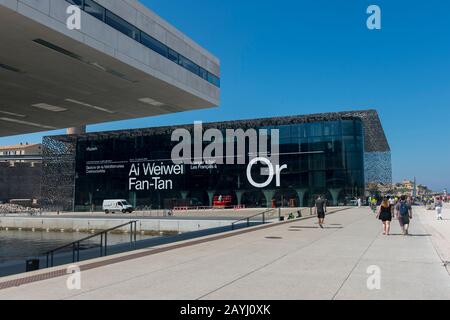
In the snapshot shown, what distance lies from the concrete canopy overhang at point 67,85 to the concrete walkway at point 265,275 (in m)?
10.7

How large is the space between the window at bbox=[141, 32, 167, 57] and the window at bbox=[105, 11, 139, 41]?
651mm

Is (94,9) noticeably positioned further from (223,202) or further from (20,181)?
(20,181)

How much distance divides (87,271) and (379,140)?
271 feet

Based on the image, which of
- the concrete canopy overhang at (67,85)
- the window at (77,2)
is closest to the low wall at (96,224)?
the concrete canopy overhang at (67,85)

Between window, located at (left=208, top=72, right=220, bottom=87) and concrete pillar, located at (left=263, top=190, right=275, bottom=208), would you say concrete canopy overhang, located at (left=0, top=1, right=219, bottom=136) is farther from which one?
concrete pillar, located at (left=263, top=190, right=275, bottom=208)

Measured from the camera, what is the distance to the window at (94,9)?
18742 mm

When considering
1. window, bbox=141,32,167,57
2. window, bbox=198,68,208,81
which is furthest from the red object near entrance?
window, bbox=141,32,167,57

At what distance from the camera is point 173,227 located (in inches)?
1496

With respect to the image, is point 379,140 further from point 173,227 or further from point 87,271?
point 87,271

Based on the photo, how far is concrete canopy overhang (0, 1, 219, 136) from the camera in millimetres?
18094

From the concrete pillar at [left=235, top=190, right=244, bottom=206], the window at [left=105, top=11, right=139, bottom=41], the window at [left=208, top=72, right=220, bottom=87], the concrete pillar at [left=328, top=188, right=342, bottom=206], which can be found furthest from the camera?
the concrete pillar at [left=235, top=190, right=244, bottom=206]
